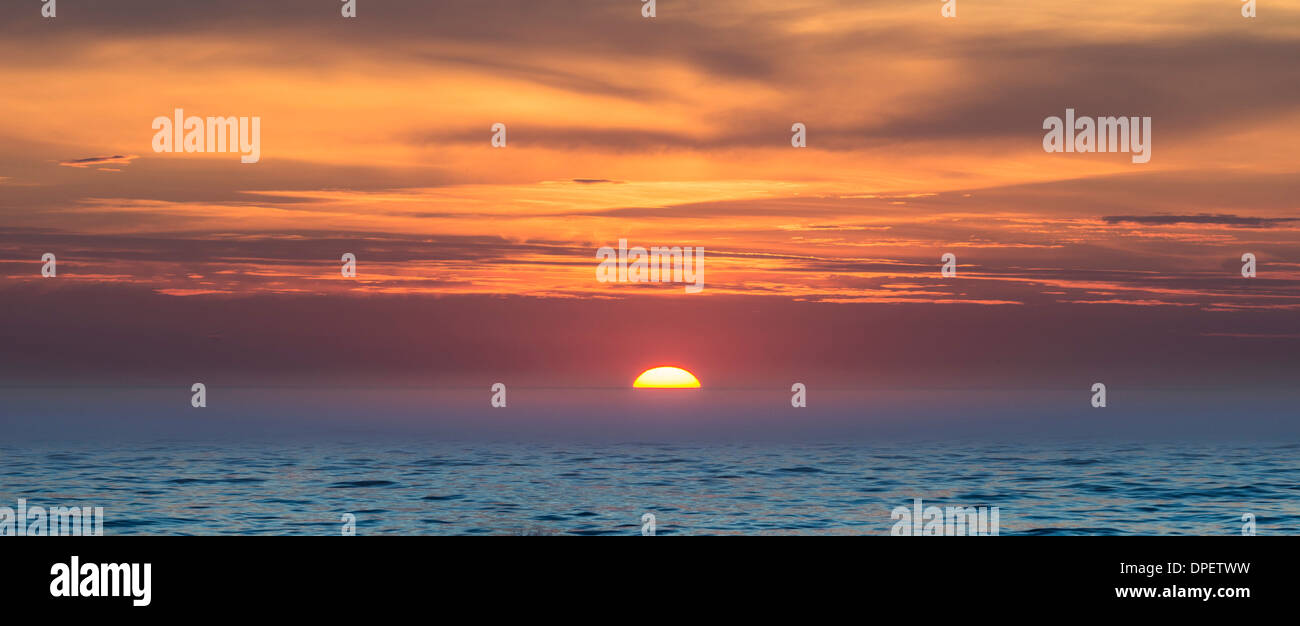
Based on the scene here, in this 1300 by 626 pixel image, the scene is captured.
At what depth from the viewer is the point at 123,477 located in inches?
3127

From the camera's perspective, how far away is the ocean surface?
45.7 metres

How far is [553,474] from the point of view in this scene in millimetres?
85000

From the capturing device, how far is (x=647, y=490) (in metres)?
66.8

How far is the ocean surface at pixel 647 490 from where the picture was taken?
150 feet
